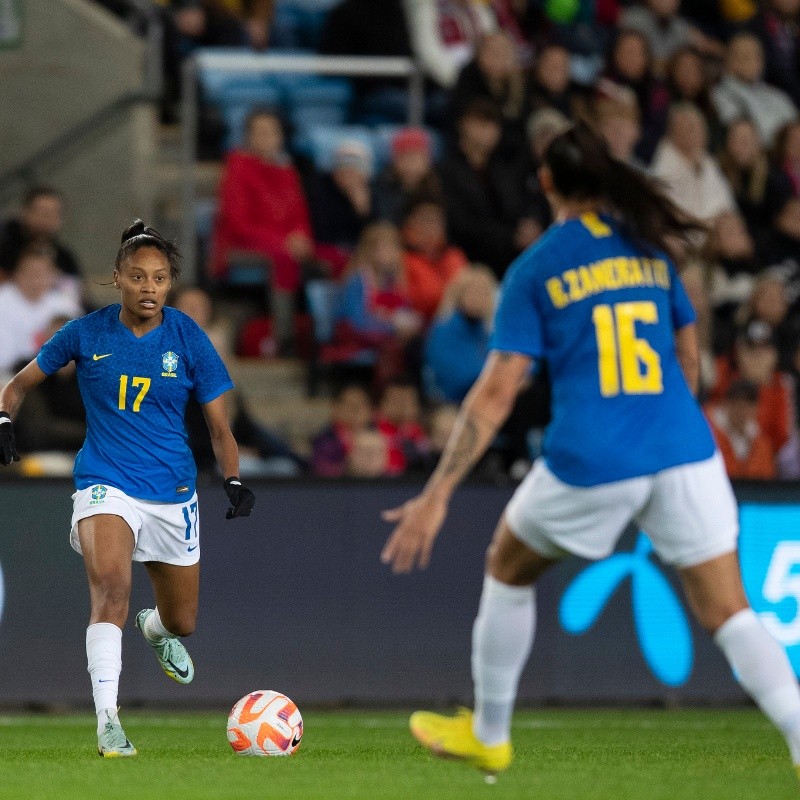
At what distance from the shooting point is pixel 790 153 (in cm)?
1582

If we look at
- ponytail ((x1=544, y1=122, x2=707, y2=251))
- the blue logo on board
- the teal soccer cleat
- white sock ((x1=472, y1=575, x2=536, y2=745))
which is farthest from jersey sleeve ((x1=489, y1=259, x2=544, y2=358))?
the blue logo on board

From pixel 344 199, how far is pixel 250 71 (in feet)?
4.23

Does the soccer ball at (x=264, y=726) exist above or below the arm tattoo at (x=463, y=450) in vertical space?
below

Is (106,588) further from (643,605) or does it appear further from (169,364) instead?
(643,605)

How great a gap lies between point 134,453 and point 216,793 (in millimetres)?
1850

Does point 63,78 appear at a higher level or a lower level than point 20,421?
higher

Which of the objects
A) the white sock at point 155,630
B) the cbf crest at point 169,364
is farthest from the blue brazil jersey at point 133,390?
the white sock at point 155,630

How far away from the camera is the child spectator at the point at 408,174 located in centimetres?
1383

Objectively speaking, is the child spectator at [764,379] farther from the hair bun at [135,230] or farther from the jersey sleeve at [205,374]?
the hair bun at [135,230]

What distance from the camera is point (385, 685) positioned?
1086cm

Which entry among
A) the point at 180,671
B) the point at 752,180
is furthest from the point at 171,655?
the point at 752,180

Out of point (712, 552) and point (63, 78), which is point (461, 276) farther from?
point (712, 552)

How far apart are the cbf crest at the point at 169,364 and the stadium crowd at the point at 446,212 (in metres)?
3.60

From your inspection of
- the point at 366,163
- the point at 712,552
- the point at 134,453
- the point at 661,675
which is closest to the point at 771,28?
the point at 366,163
